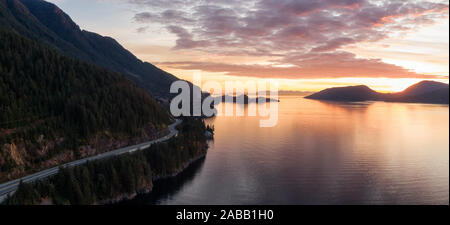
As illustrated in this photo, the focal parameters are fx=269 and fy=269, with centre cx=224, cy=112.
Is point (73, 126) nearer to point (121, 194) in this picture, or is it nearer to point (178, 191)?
point (121, 194)

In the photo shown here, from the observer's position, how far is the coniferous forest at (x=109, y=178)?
152 ft

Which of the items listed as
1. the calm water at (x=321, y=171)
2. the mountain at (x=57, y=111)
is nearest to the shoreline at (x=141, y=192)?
the calm water at (x=321, y=171)

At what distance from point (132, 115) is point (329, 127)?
129m

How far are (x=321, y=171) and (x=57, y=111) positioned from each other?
7881cm

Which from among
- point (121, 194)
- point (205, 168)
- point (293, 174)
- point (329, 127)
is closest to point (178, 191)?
point (121, 194)

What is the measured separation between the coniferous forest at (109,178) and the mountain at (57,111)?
11359 millimetres

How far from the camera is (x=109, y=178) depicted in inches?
2279

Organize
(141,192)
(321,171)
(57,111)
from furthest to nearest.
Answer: (321,171) → (57,111) → (141,192)

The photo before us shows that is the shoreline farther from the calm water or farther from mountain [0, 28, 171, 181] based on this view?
mountain [0, 28, 171, 181]

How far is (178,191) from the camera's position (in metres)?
66.2

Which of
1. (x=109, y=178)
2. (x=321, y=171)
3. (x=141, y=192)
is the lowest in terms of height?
(x=141, y=192)

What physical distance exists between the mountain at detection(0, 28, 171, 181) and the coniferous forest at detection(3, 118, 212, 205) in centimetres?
1136

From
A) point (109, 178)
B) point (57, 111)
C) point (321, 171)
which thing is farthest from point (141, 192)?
point (321, 171)

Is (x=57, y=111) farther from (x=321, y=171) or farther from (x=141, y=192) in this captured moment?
(x=321, y=171)
